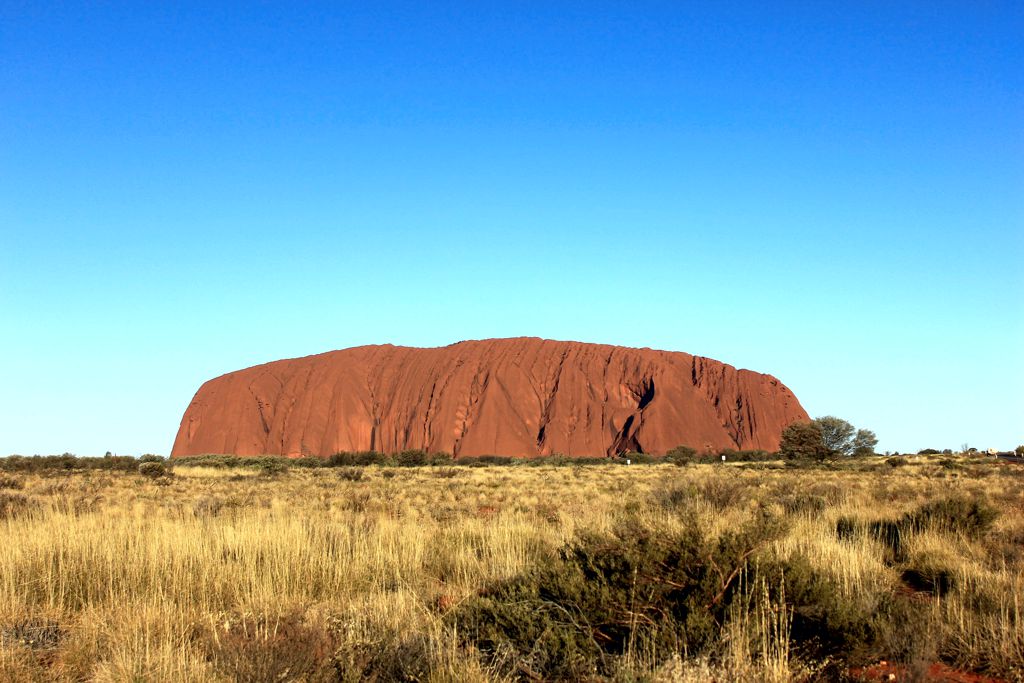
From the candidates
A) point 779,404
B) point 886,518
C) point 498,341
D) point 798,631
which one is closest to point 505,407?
point 498,341

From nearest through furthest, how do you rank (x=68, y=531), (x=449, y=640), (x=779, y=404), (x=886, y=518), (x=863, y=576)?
(x=449, y=640), (x=863, y=576), (x=68, y=531), (x=886, y=518), (x=779, y=404)

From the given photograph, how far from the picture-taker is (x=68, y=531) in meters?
8.59

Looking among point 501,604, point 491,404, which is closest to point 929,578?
point 501,604

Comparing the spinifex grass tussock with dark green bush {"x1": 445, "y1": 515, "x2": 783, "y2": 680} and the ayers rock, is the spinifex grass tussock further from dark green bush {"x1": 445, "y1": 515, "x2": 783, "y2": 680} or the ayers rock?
the ayers rock

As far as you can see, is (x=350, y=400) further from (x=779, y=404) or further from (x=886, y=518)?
(x=886, y=518)

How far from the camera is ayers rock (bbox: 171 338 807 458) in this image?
83250mm

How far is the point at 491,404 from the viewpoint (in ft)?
280

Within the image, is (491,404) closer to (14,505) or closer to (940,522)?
(14,505)

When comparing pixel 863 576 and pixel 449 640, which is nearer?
pixel 449 640

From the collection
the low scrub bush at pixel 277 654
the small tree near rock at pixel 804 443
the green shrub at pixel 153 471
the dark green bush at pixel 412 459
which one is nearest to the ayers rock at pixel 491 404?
the dark green bush at pixel 412 459

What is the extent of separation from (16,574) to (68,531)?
1540 mm

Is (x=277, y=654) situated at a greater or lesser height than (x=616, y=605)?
lesser

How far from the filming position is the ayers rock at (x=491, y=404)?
273 feet

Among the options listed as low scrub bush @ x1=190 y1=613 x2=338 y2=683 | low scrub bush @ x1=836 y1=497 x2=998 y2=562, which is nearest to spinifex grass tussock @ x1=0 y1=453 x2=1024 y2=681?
low scrub bush @ x1=190 y1=613 x2=338 y2=683
